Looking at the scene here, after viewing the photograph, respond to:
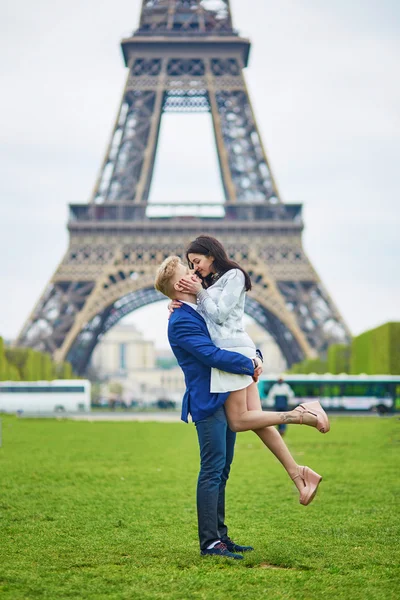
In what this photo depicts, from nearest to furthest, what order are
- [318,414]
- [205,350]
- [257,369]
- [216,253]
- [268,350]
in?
[205,350]
[318,414]
[257,369]
[216,253]
[268,350]

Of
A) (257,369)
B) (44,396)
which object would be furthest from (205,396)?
(44,396)

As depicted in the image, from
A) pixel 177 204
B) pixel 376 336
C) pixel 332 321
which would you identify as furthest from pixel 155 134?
pixel 376 336

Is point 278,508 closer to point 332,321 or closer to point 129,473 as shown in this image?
point 129,473

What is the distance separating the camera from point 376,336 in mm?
37875

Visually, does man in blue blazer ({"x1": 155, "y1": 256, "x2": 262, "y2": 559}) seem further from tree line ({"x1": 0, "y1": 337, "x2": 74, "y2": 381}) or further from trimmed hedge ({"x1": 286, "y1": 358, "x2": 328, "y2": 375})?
trimmed hedge ({"x1": 286, "y1": 358, "x2": 328, "y2": 375})

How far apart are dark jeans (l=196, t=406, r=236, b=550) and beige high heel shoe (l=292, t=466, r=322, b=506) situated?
47 cm

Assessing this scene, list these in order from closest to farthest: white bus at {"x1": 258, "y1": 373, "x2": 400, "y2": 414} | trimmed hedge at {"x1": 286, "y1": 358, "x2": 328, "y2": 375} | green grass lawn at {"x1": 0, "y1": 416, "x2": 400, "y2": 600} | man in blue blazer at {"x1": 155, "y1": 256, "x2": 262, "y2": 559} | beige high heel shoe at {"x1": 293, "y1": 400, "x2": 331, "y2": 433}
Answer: green grass lawn at {"x1": 0, "y1": 416, "x2": 400, "y2": 600}
man in blue blazer at {"x1": 155, "y1": 256, "x2": 262, "y2": 559}
beige high heel shoe at {"x1": 293, "y1": 400, "x2": 331, "y2": 433}
white bus at {"x1": 258, "y1": 373, "x2": 400, "y2": 414}
trimmed hedge at {"x1": 286, "y1": 358, "x2": 328, "y2": 375}

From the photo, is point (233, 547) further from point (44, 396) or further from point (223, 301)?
point (44, 396)

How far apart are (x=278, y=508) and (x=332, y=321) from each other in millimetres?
37552

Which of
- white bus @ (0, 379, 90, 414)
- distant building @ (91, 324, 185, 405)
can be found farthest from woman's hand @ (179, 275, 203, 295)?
distant building @ (91, 324, 185, 405)

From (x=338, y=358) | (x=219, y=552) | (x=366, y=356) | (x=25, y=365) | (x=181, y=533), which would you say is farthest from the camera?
(x=25, y=365)

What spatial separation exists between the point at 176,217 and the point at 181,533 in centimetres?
4246

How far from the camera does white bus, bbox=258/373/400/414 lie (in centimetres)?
3694

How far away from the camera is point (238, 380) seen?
5.50 meters
